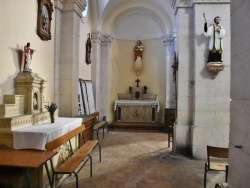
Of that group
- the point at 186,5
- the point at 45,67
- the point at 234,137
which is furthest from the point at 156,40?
the point at 234,137

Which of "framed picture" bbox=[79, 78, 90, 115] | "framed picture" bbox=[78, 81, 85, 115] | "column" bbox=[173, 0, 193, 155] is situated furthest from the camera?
"framed picture" bbox=[79, 78, 90, 115]

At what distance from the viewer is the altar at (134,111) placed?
9.53 metres

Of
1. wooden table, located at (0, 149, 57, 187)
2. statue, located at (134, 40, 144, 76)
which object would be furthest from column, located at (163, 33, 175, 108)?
wooden table, located at (0, 149, 57, 187)

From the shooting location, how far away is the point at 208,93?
508cm

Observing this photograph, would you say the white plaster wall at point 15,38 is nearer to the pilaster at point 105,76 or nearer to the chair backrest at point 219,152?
the chair backrest at point 219,152

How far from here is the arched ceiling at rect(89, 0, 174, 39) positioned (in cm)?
882

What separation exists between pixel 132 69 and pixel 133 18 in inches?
96.9

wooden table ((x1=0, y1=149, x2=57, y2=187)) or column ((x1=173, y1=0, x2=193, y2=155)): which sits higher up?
column ((x1=173, y1=0, x2=193, y2=155))

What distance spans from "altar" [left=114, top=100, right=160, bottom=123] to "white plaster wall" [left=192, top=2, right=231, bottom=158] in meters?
4.41

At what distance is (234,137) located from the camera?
1.92 metres

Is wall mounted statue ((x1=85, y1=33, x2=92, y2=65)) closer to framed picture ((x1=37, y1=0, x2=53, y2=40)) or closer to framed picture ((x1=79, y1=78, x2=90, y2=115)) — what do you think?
framed picture ((x1=79, y1=78, x2=90, y2=115))

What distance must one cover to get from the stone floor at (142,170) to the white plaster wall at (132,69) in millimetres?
4354

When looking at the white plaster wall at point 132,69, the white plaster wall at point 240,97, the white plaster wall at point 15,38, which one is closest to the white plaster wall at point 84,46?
the white plaster wall at point 132,69

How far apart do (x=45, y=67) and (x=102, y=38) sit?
4.73m
